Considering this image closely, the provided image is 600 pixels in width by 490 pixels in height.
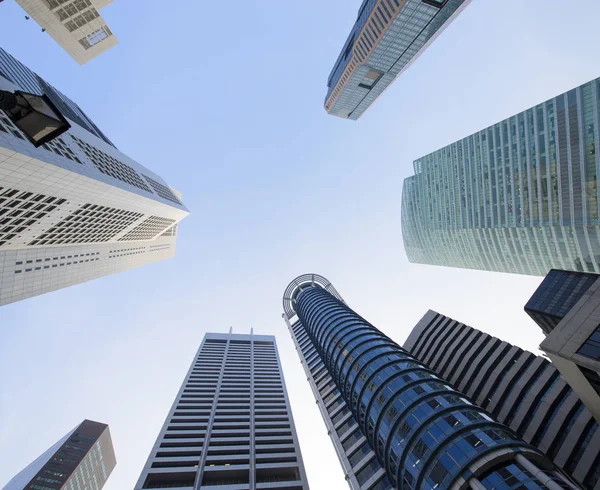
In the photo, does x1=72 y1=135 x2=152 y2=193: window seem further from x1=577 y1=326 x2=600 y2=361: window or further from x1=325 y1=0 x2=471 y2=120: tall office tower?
x1=325 y1=0 x2=471 y2=120: tall office tower

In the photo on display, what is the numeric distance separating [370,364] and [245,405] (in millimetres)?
47060

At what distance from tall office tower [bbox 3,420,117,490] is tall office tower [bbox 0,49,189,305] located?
89412 mm

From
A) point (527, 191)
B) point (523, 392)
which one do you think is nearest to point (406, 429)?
point (523, 392)

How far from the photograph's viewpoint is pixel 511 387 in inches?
2167

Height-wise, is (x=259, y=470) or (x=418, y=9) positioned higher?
(x=418, y=9)

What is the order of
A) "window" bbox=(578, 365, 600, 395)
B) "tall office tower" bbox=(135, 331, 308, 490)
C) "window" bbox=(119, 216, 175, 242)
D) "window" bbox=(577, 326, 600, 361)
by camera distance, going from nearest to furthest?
"window" bbox=(577, 326, 600, 361)
"window" bbox=(578, 365, 600, 395)
"tall office tower" bbox=(135, 331, 308, 490)
"window" bbox=(119, 216, 175, 242)

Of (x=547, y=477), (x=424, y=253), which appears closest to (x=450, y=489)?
(x=547, y=477)

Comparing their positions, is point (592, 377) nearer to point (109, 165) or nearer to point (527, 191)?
point (527, 191)

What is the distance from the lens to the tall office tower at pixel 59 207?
Answer: 41.8 m

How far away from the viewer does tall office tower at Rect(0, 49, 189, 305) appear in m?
41.8

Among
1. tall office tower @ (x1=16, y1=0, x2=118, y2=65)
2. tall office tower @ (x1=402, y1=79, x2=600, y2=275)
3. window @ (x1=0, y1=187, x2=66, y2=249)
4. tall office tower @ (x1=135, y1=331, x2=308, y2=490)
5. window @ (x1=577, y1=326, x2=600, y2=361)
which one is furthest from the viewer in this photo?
tall office tower @ (x1=135, y1=331, x2=308, y2=490)

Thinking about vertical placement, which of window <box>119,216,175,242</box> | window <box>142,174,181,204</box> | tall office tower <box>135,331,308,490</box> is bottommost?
tall office tower <box>135,331,308,490</box>

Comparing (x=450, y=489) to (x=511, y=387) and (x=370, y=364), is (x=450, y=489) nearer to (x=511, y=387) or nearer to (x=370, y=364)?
(x=370, y=364)

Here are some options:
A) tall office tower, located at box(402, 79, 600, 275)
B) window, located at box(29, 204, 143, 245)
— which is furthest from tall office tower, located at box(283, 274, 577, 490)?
Answer: window, located at box(29, 204, 143, 245)
